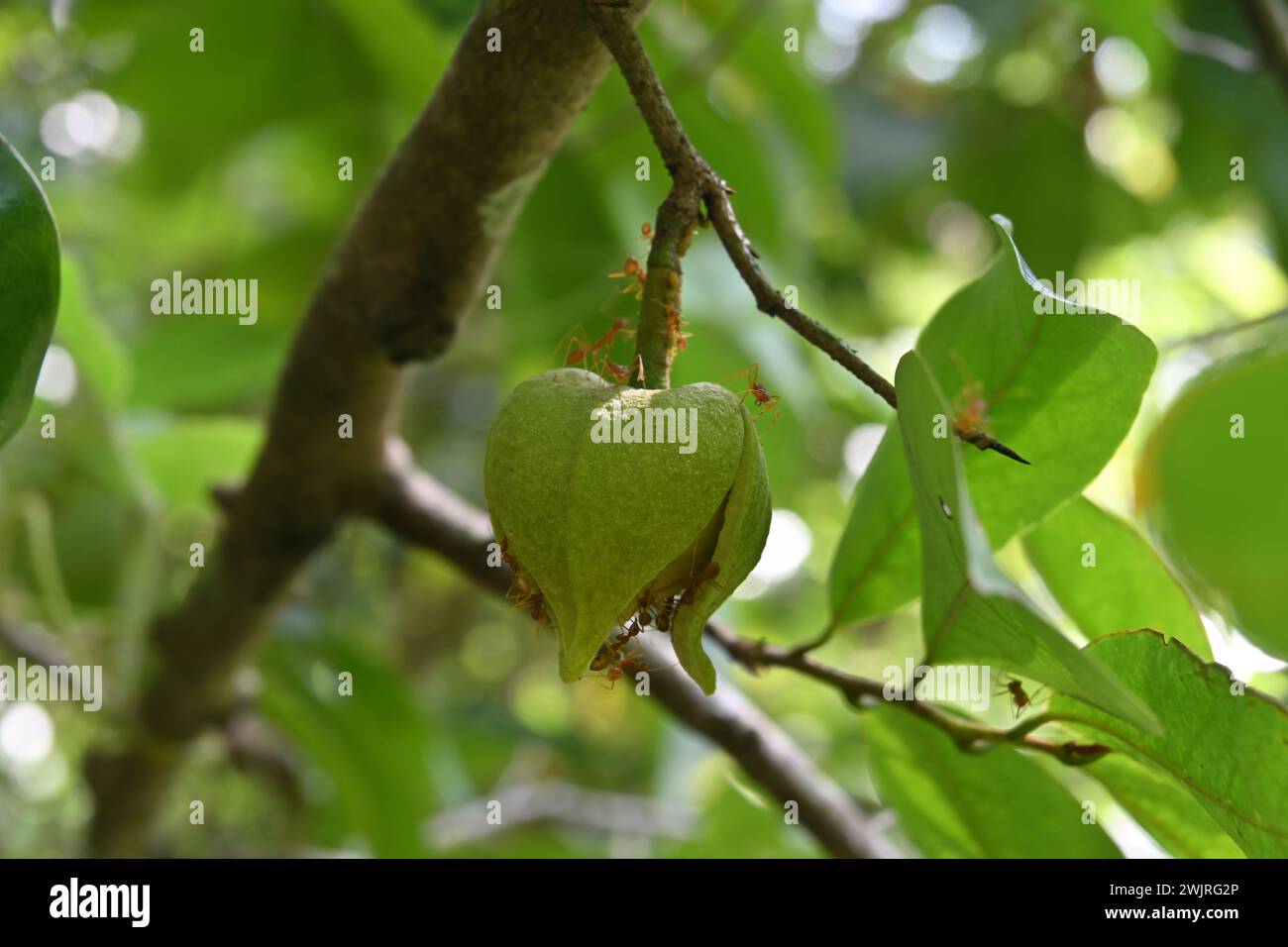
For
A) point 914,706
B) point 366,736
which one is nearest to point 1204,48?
point 914,706

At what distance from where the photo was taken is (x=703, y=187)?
54 centimetres

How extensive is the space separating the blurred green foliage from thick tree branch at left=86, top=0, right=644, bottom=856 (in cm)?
7

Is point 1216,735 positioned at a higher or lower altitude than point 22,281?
lower

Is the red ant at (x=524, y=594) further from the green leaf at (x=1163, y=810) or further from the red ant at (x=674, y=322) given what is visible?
the green leaf at (x=1163, y=810)

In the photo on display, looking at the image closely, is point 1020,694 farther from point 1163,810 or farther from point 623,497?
point 623,497

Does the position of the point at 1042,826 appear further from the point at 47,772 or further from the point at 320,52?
the point at 47,772

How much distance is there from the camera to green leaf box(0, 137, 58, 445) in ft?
1.93

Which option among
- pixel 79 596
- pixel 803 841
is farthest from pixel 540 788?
pixel 79 596

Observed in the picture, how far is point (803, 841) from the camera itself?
1698 millimetres

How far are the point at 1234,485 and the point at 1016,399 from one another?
0.13 metres

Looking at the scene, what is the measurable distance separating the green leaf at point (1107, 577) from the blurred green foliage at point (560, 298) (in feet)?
0.04

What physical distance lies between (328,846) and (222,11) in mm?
1292
